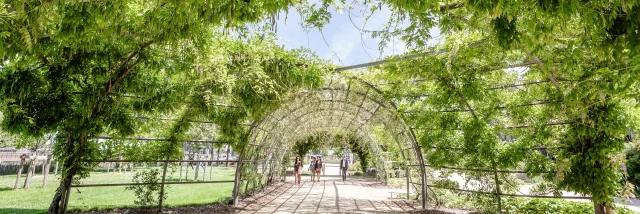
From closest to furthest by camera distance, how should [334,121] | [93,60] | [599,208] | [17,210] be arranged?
[93,60]
[599,208]
[17,210]
[334,121]

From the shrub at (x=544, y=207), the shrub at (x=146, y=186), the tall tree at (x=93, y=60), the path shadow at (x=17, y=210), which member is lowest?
the path shadow at (x=17, y=210)

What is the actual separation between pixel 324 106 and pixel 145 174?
546 cm

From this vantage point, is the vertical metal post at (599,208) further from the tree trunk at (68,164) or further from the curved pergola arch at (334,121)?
the tree trunk at (68,164)

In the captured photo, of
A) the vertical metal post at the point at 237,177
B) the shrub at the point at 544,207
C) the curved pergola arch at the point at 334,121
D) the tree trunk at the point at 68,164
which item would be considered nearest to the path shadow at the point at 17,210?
the tree trunk at the point at 68,164

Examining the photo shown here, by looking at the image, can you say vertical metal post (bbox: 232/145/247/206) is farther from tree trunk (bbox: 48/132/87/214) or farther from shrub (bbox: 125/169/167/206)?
tree trunk (bbox: 48/132/87/214)

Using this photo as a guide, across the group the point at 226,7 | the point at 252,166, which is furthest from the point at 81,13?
the point at 252,166

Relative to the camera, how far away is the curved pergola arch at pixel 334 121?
7.35 meters

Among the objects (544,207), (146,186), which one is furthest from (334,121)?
(146,186)

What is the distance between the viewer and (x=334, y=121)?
44.8ft

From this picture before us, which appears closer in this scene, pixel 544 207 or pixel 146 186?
pixel 146 186

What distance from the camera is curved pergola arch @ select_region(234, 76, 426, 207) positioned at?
7.35 metres

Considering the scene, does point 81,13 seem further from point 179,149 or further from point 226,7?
point 179,149

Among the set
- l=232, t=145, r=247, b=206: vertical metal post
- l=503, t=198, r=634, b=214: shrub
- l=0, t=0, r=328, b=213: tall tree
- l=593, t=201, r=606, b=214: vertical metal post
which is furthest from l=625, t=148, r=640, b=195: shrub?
l=0, t=0, r=328, b=213: tall tree

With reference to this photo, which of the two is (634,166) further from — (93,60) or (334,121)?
(93,60)
